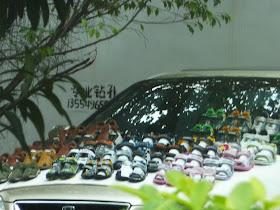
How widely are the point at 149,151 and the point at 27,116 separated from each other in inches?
93.1

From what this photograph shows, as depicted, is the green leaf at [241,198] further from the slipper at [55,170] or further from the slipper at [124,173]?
the slipper at [55,170]

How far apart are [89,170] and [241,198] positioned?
2.55 meters

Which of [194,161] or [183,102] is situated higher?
[183,102]

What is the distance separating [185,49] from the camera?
884 centimetres

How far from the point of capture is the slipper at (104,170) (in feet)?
12.1

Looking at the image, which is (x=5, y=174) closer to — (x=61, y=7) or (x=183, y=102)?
(x=183, y=102)

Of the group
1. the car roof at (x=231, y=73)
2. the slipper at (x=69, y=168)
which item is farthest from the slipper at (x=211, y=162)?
the car roof at (x=231, y=73)

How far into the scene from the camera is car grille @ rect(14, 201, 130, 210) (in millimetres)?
3415

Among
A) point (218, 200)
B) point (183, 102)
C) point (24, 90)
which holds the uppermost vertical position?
point (24, 90)

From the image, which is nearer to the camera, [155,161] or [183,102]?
[155,161]

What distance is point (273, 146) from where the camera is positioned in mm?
4055

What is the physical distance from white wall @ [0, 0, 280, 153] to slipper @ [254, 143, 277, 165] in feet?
15.0

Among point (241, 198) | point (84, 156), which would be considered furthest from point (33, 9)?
point (84, 156)

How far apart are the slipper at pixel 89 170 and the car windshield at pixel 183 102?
3.44 ft
